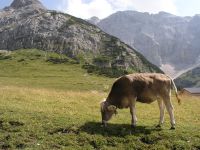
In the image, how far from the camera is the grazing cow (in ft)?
73.3

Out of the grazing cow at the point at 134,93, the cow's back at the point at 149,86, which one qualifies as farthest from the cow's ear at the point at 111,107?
the cow's back at the point at 149,86

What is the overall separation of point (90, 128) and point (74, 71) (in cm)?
16421

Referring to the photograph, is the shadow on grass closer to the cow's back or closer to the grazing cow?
the grazing cow

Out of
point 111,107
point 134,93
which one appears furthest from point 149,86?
point 111,107

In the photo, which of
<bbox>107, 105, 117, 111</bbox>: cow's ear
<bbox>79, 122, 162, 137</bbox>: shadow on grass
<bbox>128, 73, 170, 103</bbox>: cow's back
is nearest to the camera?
<bbox>79, 122, 162, 137</bbox>: shadow on grass

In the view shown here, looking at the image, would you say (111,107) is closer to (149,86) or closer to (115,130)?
(115,130)

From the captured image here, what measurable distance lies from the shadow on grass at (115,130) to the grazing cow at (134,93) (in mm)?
437

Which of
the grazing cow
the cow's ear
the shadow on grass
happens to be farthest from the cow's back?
the shadow on grass

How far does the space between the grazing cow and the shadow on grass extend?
437 mm

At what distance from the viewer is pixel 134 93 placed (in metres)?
22.5

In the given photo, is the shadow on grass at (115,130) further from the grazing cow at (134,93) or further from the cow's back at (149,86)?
the cow's back at (149,86)

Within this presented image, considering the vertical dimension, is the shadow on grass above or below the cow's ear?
below

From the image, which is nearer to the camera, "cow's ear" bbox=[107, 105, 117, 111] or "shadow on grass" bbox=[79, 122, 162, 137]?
"shadow on grass" bbox=[79, 122, 162, 137]

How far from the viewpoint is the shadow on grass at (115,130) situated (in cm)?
2127
